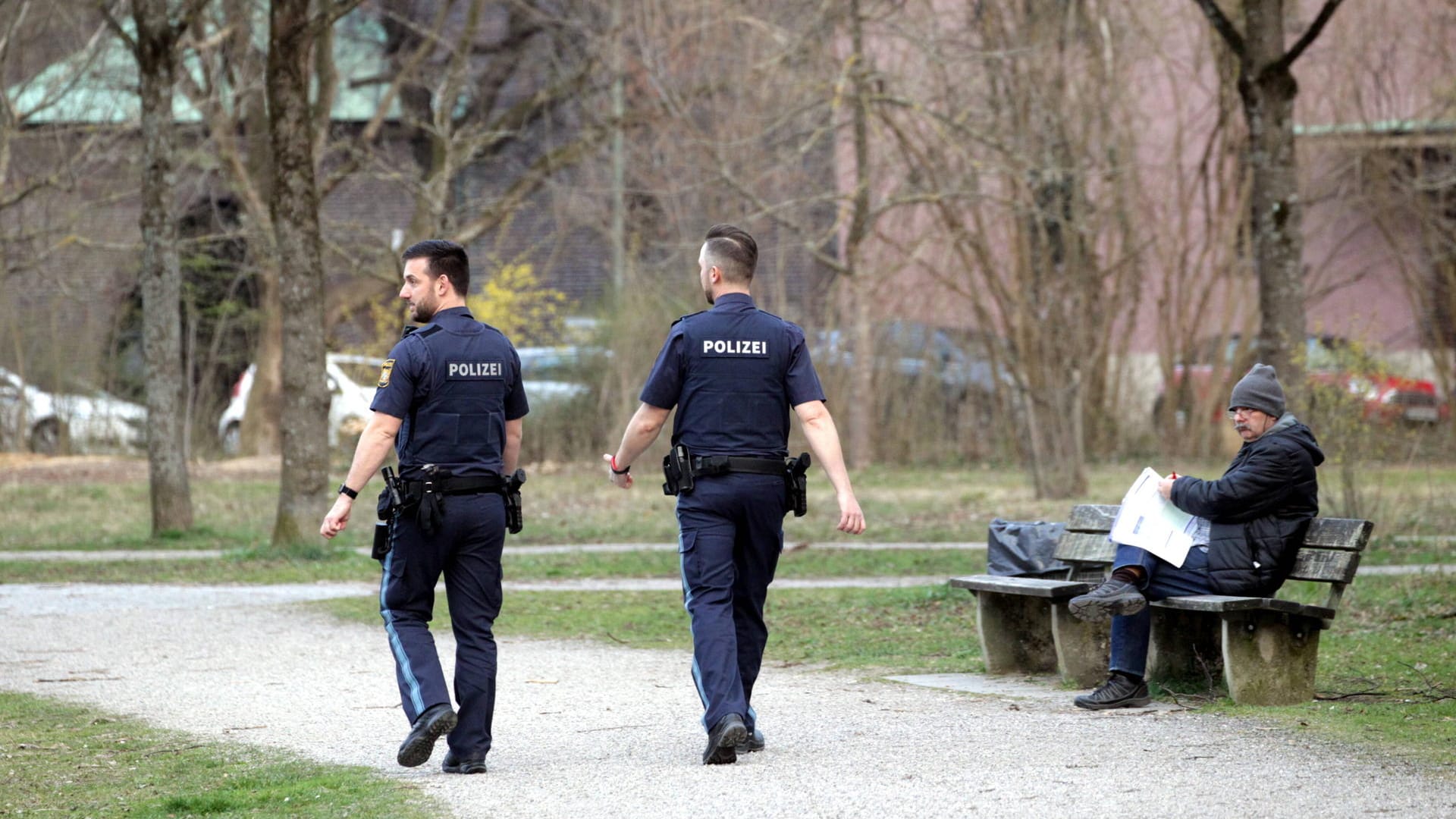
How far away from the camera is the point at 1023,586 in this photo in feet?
25.5

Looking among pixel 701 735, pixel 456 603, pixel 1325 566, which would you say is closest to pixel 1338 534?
pixel 1325 566

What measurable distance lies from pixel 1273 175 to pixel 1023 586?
675 cm

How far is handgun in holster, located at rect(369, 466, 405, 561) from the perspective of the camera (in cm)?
592

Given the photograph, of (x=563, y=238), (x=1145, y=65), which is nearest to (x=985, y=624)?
(x=1145, y=65)

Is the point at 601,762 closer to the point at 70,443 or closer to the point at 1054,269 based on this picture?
the point at 1054,269

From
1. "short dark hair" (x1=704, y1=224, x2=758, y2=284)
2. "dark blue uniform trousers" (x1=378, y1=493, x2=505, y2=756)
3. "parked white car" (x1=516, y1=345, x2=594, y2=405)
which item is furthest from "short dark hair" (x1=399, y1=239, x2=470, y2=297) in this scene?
"parked white car" (x1=516, y1=345, x2=594, y2=405)

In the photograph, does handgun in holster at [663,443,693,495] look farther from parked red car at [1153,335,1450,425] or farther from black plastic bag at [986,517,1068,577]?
parked red car at [1153,335,1450,425]

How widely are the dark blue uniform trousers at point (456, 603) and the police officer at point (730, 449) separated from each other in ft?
2.01

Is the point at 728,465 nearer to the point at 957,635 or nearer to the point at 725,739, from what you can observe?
the point at 725,739

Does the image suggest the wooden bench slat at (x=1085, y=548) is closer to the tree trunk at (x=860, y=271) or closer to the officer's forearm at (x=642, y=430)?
the officer's forearm at (x=642, y=430)

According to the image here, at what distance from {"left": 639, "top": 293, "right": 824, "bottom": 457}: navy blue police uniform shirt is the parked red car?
840 cm

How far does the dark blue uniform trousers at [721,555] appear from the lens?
6098mm

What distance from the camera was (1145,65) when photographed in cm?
2506

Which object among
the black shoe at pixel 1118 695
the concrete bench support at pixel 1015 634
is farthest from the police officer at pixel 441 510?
the concrete bench support at pixel 1015 634
